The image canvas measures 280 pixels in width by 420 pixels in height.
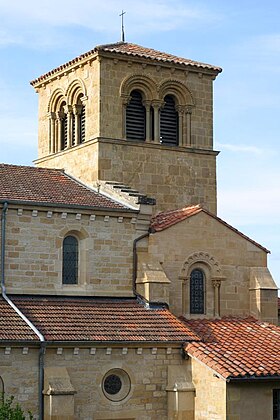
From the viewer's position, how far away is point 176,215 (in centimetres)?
3594

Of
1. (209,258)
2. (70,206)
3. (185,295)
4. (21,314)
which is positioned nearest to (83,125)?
(70,206)

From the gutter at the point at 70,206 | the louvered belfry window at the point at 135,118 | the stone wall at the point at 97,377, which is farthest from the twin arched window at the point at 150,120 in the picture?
the stone wall at the point at 97,377

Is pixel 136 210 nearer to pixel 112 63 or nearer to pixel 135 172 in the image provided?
pixel 135 172

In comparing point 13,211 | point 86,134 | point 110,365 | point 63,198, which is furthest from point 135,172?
point 110,365

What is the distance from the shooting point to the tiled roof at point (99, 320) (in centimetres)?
3041

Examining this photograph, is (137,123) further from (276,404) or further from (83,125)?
(276,404)

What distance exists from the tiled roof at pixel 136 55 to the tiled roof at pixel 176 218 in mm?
6694

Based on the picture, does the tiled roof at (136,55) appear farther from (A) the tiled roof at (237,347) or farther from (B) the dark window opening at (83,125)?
(A) the tiled roof at (237,347)

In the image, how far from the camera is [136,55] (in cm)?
3881

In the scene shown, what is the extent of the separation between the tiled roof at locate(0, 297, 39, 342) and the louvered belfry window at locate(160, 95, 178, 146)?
1228cm

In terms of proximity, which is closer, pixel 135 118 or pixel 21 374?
pixel 21 374

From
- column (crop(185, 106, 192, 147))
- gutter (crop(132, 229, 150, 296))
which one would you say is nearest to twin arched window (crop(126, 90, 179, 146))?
Answer: column (crop(185, 106, 192, 147))

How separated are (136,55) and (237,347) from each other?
13.4 m

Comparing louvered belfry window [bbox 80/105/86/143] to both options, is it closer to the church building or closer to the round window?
the church building
